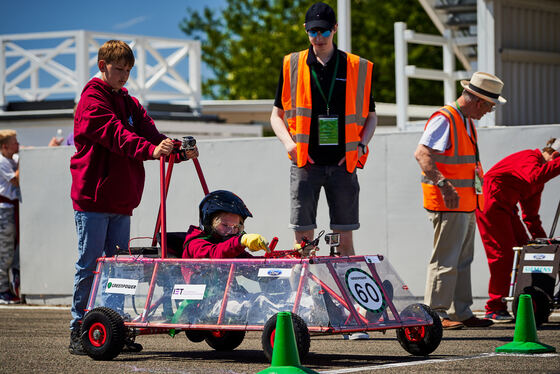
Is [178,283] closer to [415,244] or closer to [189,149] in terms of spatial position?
[189,149]

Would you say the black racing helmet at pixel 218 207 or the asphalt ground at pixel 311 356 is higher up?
the black racing helmet at pixel 218 207

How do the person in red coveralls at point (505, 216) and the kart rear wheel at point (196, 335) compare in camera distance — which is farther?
the person in red coveralls at point (505, 216)

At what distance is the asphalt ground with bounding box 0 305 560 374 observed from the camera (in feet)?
21.7

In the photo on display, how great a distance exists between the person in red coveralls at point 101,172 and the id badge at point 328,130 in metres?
1.12

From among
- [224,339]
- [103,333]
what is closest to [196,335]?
[224,339]

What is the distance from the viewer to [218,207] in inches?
291

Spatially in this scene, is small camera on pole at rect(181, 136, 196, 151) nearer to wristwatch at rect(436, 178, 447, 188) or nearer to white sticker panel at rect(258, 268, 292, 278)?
white sticker panel at rect(258, 268, 292, 278)

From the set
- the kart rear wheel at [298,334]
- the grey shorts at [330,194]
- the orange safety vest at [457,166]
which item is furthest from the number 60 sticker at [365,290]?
the orange safety vest at [457,166]

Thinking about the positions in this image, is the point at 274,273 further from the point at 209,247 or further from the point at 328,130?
the point at 328,130

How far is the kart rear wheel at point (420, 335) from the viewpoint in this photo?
6.98 metres

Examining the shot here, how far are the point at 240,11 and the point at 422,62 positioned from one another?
52.0 feet

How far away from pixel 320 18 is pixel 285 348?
3.05 metres

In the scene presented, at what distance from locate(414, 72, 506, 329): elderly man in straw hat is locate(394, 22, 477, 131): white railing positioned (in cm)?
547

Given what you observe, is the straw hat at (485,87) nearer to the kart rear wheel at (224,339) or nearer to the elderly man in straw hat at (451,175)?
the elderly man in straw hat at (451,175)
